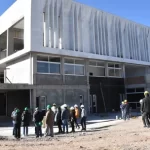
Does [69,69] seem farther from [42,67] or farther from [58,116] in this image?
[58,116]

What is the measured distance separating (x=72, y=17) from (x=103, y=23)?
5262mm

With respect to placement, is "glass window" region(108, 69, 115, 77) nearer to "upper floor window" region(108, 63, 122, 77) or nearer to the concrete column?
"upper floor window" region(108, 63, 122, 77)

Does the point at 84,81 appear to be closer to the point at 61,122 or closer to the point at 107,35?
the point at 107,35

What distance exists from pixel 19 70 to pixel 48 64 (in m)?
3.53

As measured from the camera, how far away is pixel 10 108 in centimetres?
2973


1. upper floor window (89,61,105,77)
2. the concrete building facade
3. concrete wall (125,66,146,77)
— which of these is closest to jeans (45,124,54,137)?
the concrete building facade

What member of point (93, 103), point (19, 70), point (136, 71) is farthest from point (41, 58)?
point (136, 71)

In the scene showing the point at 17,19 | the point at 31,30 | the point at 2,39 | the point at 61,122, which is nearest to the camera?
the point at 61,122

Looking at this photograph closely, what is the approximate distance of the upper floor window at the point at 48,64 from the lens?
86.4ft

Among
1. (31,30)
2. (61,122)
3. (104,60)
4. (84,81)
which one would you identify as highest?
(31,30)

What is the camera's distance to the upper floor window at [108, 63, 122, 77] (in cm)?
3400

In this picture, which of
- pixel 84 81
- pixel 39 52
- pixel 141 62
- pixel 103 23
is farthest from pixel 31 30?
pixel 141 62

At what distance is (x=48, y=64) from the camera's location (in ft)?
88.5

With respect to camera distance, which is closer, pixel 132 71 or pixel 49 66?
pixel 49 66
